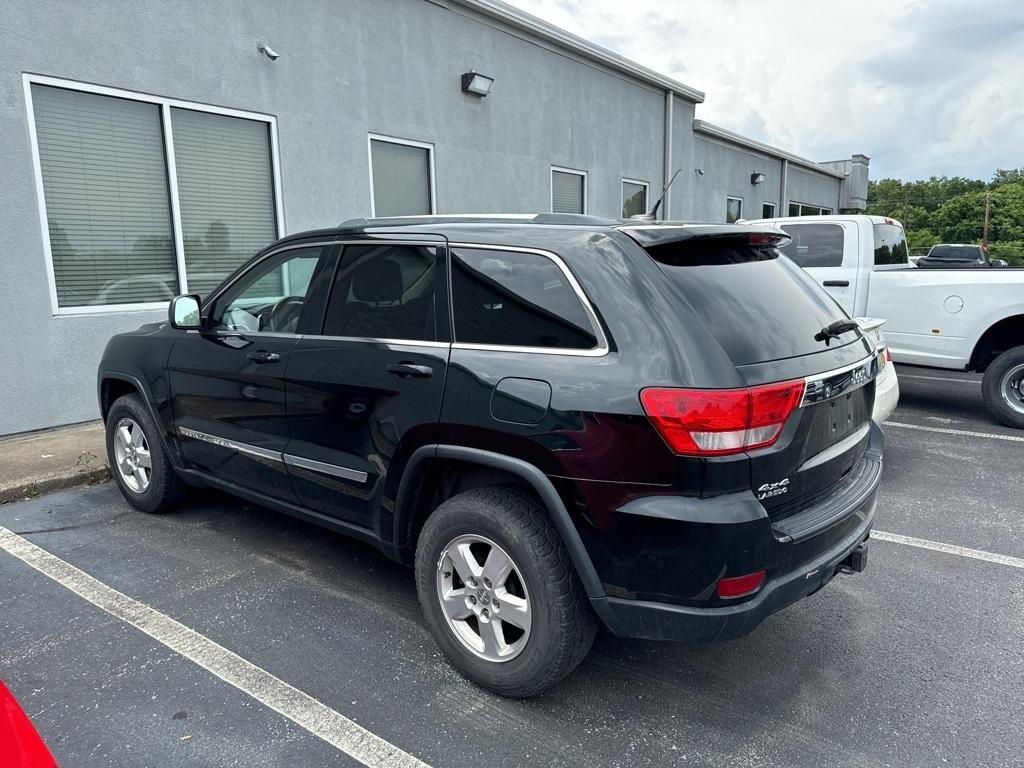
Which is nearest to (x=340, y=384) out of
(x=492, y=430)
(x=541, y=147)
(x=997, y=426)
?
(x=492, y=430)

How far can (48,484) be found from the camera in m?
5.06

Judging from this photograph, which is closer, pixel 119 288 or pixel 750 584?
pixel 750 584

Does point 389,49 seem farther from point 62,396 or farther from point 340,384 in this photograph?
point 340,384

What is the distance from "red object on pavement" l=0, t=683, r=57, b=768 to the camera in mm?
1398

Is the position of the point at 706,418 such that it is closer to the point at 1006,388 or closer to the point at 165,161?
the point at 1006,388

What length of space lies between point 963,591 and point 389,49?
8177mm

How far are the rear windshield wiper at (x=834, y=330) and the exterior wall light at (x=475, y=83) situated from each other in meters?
7.84

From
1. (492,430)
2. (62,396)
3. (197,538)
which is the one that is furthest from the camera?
(62,396)

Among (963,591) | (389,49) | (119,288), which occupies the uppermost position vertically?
(389,49)

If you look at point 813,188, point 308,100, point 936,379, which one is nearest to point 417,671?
point 308,100

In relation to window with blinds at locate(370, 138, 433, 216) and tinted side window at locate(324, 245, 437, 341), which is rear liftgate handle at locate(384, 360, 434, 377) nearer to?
tinted side window at locate(324, 245, 437, 341)

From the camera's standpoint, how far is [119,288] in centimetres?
685

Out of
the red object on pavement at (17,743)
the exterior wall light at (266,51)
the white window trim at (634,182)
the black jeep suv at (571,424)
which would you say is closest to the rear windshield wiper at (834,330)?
the black jeep suv at (571,424)

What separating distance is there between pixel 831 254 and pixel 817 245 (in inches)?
8.3
